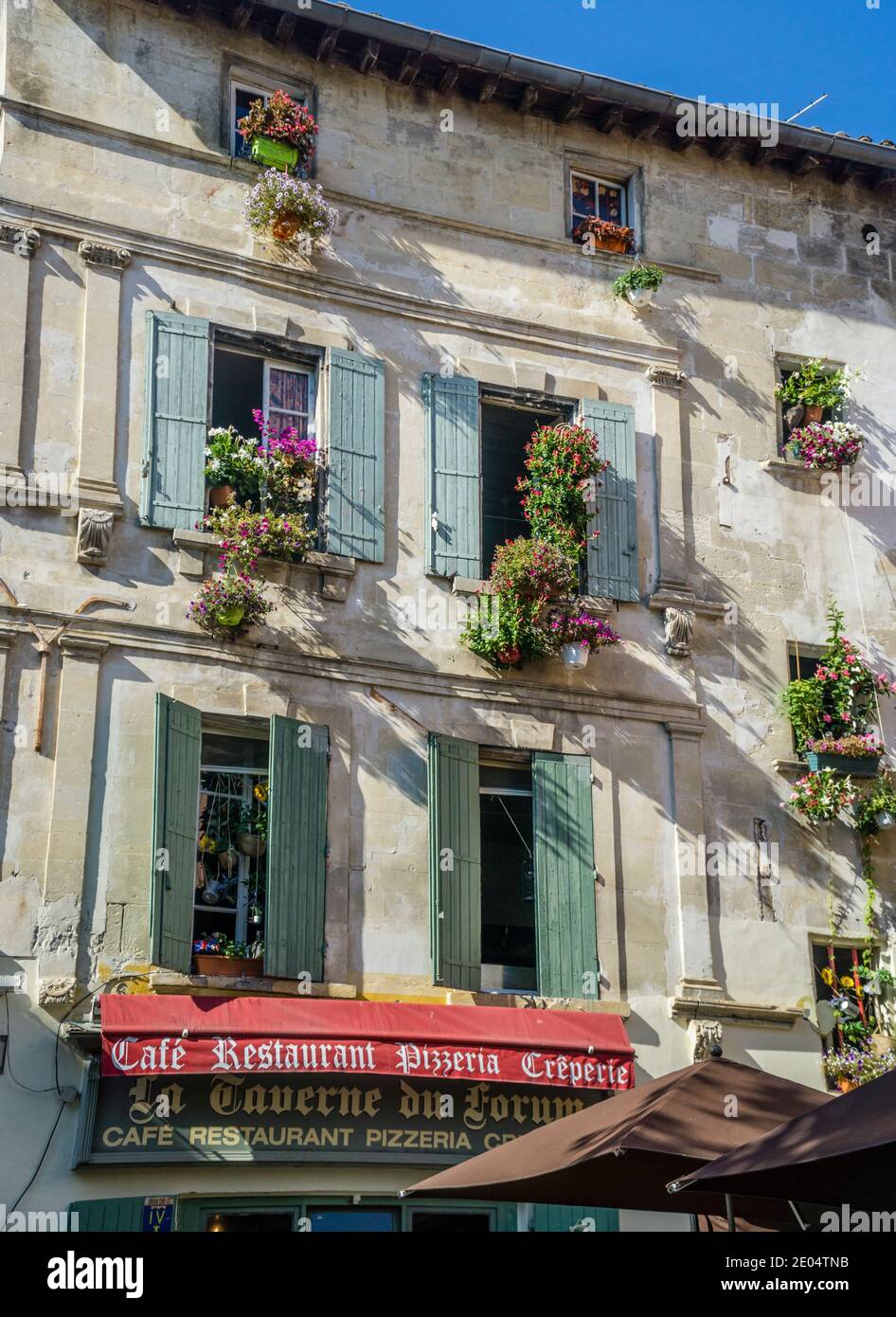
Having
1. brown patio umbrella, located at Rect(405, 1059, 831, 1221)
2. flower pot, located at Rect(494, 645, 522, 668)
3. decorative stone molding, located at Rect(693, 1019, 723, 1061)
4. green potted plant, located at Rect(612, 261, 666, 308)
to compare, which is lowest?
brown patio umbrella, located at Rect(405, 1059, 831, 1221)

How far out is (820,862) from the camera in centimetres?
1430

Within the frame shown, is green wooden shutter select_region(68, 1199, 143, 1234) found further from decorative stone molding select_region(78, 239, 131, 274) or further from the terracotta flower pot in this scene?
decorative stone molding select_region(78, 239, 131, 274)

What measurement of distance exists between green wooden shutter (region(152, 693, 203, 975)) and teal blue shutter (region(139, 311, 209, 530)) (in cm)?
168

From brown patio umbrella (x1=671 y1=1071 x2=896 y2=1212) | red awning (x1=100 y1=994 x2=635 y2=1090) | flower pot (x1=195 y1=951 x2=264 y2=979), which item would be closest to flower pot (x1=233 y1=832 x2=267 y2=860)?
flower pot (x1=195 y1=951 x2=264 y2=979)

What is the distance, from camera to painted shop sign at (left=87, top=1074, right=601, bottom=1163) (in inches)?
437

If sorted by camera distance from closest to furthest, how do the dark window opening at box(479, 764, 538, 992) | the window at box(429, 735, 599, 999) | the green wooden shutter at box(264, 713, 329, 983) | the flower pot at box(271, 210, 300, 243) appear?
the green wooden shutter at box(264, 713, 329, 983)
the window at box(429, 735, 599, 999)
the dark window opening at box(479, 764, 538, 992)
the flower pot at box(271, 210, 300, 243)

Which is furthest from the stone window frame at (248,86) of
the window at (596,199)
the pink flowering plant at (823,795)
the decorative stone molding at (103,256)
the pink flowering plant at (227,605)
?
the pink flowering plant at (823,795)

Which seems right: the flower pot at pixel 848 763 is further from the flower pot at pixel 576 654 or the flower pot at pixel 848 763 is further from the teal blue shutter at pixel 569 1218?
the teal blue shutter at pixel 569 1218

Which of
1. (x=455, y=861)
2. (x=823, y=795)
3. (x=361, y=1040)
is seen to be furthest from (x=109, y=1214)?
(x=823, y=795)

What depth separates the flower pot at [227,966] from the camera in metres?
11.9

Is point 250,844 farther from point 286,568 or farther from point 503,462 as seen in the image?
point 503,462

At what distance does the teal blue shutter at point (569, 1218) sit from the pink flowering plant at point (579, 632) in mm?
4541

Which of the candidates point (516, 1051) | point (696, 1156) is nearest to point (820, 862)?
point (516, 1051)
